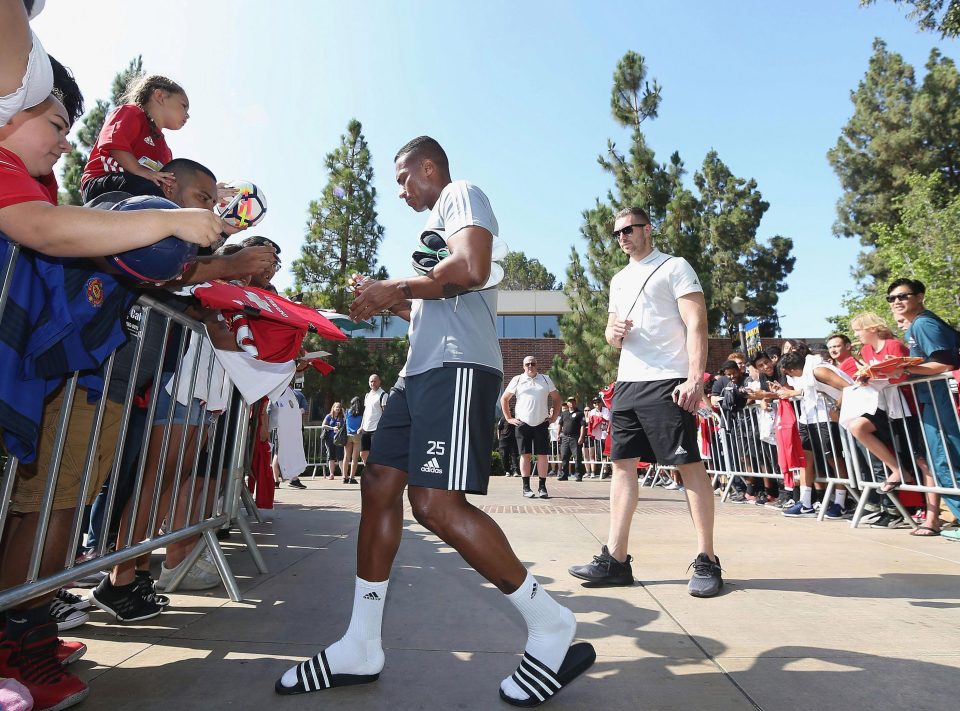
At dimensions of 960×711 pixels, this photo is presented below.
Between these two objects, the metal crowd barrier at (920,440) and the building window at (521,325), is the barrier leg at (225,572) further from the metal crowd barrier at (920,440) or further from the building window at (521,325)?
the building window at (521,325)

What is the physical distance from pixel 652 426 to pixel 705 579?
85 cm

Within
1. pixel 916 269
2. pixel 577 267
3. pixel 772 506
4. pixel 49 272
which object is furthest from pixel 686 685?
pixel 916 269

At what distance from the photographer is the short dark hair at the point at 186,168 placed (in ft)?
10.1

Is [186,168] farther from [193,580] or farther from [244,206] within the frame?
[193,580]

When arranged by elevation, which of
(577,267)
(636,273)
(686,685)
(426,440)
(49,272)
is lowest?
(686,685)

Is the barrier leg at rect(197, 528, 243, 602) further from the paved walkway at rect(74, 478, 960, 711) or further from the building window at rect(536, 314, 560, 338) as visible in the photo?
the building window at rect(536, 314, 560, 338)

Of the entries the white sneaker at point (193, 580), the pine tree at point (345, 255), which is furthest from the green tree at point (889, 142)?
the white sneaker at point (193, 580)

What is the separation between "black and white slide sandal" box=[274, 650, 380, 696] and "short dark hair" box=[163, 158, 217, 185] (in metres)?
2.48

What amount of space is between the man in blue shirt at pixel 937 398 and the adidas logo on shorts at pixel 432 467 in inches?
187

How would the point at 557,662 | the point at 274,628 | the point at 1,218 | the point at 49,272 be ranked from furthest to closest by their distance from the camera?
the point at 274,628 < the point at 557,662 < the point at 49,272 < the point at 1,218

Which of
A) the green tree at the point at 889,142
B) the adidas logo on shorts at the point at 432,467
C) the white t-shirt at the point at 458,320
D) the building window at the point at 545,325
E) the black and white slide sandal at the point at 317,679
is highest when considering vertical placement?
the green tree at the point at 889,142

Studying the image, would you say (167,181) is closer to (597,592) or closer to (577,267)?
(597,592)

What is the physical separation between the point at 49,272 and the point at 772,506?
778 cm

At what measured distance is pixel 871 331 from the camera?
576 cm
